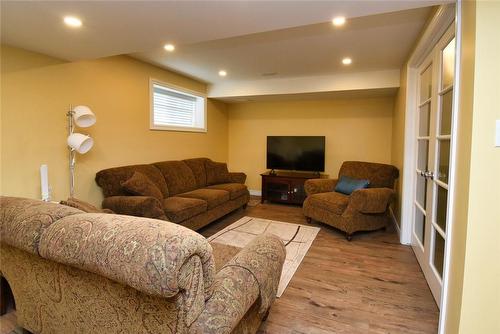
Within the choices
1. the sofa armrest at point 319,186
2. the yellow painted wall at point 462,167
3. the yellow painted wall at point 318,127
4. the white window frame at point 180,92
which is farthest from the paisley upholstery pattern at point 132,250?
the yellow painted wall at point 318,127

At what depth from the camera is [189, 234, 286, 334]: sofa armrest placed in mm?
1096

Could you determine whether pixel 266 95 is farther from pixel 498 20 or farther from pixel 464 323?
pixel 464 323

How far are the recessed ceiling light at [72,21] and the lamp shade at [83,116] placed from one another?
916 millimetres

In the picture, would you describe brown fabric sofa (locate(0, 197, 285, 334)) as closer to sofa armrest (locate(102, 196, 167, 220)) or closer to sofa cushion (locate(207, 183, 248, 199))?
sofa armrest (locate(102, 196, 167, 220))

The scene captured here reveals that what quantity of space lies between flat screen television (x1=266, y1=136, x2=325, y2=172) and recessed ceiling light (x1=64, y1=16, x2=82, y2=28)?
3.95m

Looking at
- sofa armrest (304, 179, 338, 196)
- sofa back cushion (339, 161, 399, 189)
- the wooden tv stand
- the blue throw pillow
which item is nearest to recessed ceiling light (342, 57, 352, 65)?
sofa back cushion (339, 161, 399, 189)

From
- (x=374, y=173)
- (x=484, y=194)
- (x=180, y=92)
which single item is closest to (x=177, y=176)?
(x=180, y=92)

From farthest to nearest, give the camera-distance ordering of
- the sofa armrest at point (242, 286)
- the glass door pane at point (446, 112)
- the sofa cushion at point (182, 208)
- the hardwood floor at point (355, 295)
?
the sofa cushion at point (182, 208) → the glass door pane at point (446, 112) → the hardwood floor at point (355, 295) → the sofa armrest at point (242, 286)

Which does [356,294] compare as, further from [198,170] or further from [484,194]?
[198,170]

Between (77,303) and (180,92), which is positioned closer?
(77,303)

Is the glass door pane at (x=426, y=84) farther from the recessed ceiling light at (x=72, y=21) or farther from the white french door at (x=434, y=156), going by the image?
the recessed ceiling light at (x=72, y=21)

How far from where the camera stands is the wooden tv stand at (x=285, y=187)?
16.7 ft

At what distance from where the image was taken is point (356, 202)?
3.35m

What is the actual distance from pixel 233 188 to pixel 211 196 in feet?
2.23
